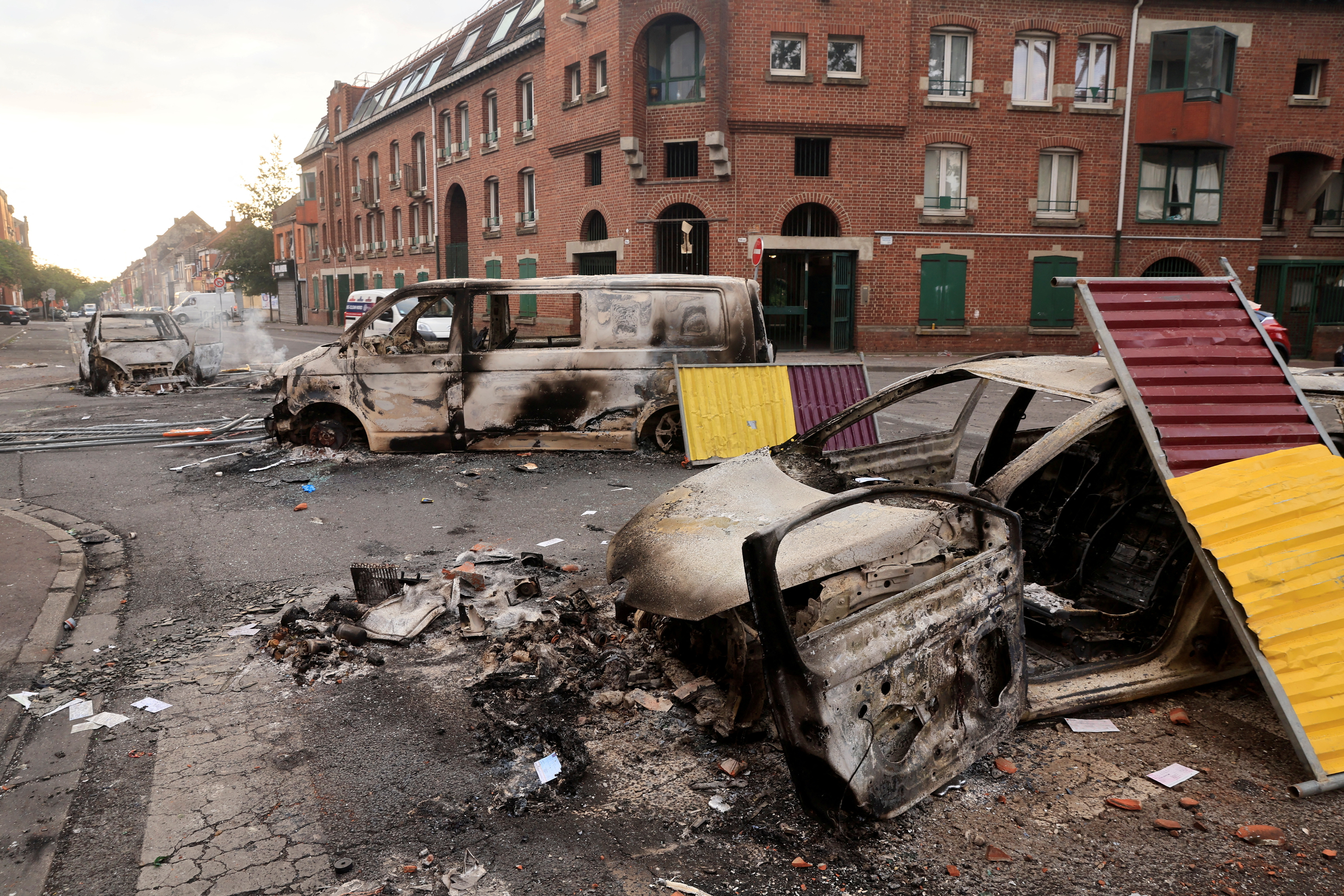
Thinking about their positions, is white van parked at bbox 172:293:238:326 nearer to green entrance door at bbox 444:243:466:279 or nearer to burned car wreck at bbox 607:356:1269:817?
green entrance door at bbox 444:243:466:279

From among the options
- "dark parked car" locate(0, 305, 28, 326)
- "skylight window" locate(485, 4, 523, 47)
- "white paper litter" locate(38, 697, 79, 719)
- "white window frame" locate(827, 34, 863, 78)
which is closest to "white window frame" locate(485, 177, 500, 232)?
"skylight window" locate(485, 4, 523, 47)

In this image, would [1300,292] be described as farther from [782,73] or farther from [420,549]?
[420,549]

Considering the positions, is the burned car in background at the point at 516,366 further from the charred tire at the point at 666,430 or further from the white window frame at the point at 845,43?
the white window frame at the point at 845,43

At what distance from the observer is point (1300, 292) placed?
86.9ft

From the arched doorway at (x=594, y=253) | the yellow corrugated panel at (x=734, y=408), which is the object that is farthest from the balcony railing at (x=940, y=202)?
the yellow corrugated panel at (x=734, y=408)

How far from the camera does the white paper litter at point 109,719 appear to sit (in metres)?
3.91

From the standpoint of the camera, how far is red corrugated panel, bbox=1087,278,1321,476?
4.00 meters

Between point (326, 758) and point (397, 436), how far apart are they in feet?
21.0

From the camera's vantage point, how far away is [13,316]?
6238 cm

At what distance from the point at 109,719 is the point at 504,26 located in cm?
3289

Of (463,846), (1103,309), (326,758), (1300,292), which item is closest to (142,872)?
(326,758)

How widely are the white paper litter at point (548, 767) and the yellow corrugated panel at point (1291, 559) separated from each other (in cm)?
276

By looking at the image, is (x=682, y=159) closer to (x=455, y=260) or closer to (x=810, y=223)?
(x=810, y=223)

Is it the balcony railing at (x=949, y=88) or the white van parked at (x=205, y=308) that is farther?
the white van parked at (x=205, y=308)
